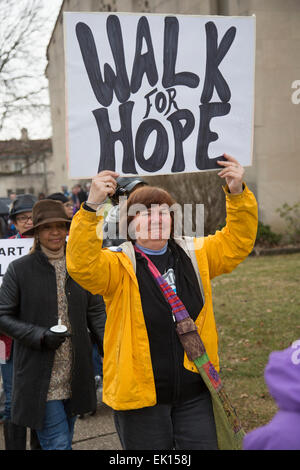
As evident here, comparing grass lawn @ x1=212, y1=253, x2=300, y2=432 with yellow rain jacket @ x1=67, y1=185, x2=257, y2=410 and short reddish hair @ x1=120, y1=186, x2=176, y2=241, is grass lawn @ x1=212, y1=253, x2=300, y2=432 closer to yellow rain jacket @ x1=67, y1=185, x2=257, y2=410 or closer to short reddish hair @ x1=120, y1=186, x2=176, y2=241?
yellow rain jacket @ x1=67, y1=185, x2=257, y2=410

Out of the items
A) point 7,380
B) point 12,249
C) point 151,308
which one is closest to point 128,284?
point 151,308

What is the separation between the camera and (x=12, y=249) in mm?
4551

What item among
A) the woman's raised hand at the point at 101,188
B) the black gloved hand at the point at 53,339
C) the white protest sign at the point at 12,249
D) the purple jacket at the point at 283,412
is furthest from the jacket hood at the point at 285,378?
the white protest sign at the point at 12,249

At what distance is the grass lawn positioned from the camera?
4727 mm

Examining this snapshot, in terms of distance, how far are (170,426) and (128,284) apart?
2.43 feet

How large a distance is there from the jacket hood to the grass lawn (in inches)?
122

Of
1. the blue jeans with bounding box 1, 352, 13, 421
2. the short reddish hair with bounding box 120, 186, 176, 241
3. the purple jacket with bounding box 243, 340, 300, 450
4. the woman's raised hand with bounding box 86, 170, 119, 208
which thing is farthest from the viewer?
the blue jeans with bounding box 1, 352, 13, 421

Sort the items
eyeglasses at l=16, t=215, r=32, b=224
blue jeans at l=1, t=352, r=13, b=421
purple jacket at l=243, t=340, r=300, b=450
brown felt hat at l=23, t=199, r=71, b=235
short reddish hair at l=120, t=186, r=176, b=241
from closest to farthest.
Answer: purple jacket at l=243, t=340, r=300, b=450, short reddish hair at l=120, t=186, r=176, b=241, brown felt hat at l=23, t=199, r=71, b=235, blue jeans at l=1, t=352, r=13, b=421, eyeglasses at l=16, t=215, r=32, b=224

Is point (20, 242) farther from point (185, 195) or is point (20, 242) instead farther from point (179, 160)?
point (185, 195)

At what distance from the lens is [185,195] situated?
1410 cm

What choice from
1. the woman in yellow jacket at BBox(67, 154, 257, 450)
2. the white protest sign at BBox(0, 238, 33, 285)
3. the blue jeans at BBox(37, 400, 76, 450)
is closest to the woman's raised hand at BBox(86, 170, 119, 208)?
the woman in yellow jacket at BBox(67, 154, 257, 450)

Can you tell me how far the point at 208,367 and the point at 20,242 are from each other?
2501mm

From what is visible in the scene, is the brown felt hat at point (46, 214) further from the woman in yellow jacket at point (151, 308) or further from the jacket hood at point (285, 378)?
the jacket hood at point (285, 378)

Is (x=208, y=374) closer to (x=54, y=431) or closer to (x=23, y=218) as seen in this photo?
(x=54, y=431)
